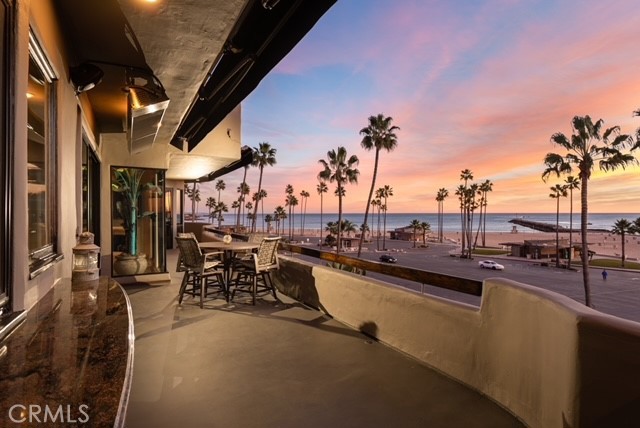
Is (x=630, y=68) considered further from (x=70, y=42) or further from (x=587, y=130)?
(x=70, y=42)

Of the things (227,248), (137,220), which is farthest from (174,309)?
(137,220)

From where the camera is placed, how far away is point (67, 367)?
942 mm

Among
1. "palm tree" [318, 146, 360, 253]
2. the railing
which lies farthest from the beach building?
"palm tree" [318, 146, 360, 253]

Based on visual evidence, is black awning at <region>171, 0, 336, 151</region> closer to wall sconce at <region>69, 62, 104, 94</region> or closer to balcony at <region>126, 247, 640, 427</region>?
wall sconce at <region>69, 62, 104, 94</region>

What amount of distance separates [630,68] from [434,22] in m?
7.92

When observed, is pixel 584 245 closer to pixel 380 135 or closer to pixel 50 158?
pixel 380 135

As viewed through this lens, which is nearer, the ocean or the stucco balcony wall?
the stucco balcony wall

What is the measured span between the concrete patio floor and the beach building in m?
0.02

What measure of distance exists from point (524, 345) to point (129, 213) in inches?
250

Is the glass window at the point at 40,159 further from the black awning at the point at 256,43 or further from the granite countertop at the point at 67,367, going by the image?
the black awning at the point at 256,43

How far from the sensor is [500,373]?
7.60ft

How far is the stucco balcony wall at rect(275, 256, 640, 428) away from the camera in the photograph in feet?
5.19

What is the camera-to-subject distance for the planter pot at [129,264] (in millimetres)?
6120

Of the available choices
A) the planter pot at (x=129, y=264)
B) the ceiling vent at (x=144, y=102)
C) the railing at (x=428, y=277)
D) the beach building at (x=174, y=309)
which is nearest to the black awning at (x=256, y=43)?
the beach building at (x=174, y=309)
